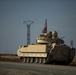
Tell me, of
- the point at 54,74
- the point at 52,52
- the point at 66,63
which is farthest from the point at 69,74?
the point at 66,63

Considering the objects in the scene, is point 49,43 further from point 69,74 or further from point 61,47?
point 69,74

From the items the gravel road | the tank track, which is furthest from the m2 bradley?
the gravel road

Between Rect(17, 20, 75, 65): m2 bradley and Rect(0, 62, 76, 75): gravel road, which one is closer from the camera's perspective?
Rect(0, 62, 76, 75): gravel road

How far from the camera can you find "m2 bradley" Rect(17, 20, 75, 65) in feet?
126

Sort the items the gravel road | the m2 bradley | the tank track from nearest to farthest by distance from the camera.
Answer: the gravel road → the m2 bradley → the tank track

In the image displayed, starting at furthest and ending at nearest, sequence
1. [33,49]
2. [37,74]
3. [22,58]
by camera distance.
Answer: [22,58], [33,49], [37,74]

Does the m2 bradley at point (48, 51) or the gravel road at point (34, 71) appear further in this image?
the m2 bradley at point (48, 51)

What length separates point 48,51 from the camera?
3834 cm

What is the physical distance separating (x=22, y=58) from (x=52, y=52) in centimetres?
759

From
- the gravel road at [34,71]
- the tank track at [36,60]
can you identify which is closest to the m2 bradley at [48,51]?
the tank track at [36,60]

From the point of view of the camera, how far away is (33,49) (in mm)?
40719

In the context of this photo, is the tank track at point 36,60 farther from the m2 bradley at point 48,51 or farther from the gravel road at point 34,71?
the gravel road at point 34,71

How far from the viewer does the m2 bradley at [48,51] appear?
3834 centimetres

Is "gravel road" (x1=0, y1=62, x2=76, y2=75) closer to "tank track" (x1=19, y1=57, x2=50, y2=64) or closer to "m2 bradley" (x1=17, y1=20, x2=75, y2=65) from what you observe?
"m2 bradley" (x1=17, y1=20, x2=75, y2=65)
